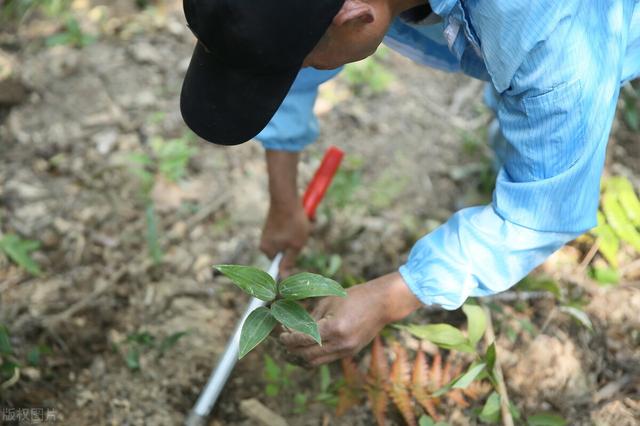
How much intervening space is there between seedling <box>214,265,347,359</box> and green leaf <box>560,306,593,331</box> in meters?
0.87

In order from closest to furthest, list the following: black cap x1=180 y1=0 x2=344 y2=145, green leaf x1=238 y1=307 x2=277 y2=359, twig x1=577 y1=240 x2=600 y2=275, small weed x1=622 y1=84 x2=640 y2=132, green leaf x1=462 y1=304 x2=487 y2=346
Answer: black cap x1=180 y1=0 x2=344 y2=145, green leaf x1=238 y1=307 x2=277 y2=359, green leaf x1=462 y1=304 x2=487 y2=346, twig x1=577 y1=240 x2=600 y2=275, small weed x1=622 y1=84 x2=640 y2=132

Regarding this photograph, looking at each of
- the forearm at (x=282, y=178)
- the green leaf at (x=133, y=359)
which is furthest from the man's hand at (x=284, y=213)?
the green leaf at (x=133, y=359)

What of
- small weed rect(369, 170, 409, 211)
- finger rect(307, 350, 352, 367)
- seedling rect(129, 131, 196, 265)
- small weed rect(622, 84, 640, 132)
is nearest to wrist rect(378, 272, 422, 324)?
finger rect(307, 350, 352, 367)

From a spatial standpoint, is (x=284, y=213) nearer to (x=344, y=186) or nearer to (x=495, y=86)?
(x=344, y=186)

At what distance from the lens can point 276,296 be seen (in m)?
1.36

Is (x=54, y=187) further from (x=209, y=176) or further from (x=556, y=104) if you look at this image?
(x=556, y=104)

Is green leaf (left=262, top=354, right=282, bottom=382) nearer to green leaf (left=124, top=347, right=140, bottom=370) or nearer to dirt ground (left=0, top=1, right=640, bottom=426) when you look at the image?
dirt ground (left=0, top=1, right=640, bottom=426)

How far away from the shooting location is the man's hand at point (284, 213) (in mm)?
1895

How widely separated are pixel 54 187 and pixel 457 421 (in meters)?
1.55

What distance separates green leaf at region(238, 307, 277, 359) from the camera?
4.00 ft

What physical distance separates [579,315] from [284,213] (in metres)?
0.85

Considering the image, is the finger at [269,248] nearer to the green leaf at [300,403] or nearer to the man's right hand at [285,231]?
the man's right hand at [285,231]

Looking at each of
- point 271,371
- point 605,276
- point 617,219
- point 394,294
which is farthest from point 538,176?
point 271,371

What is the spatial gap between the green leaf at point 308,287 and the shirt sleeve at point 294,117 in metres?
0.59
